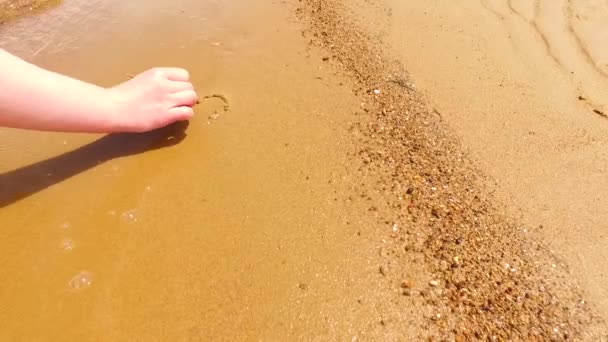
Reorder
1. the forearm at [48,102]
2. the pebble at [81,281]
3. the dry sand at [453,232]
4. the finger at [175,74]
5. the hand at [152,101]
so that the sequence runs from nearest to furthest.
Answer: the dry sand at [453,232]
the pebble at [81,281]
the forearm at [48,102]
the hand at [152,101]
the finger at [175,74]

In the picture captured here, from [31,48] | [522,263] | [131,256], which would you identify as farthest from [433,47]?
[31,48]

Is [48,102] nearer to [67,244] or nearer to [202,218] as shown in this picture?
[67,244]

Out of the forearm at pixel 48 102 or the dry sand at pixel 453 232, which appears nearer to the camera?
the dry sand at pixel 453 232

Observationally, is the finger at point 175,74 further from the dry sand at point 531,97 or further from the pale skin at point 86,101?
the dry sand at point 531,97

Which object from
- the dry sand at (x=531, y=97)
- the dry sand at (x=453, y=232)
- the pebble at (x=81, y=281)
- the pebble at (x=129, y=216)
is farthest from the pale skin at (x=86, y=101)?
the dry sand at (x=531, y=97)

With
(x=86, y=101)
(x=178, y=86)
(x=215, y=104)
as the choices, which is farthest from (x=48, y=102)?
(x=215, y=104)

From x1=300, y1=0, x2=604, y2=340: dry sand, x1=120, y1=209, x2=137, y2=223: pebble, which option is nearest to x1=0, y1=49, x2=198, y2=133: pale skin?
x1=120, y1=209, x2=137, y2=223: pebble

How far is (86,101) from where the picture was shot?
1.50 meters

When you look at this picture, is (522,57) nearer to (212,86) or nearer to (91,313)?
(212,86)

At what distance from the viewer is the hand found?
5.14 ft

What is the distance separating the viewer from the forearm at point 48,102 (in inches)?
54.4

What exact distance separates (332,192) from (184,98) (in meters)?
0.65

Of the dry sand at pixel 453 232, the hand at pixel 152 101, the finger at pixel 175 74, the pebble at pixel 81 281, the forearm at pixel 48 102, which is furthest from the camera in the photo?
the finger at pixel 175 74

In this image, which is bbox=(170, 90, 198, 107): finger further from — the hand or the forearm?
the forearm
